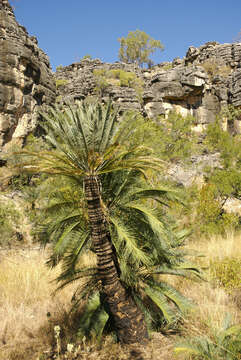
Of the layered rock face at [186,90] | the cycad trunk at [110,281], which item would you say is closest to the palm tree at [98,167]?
the cycad trunk at [110,281]

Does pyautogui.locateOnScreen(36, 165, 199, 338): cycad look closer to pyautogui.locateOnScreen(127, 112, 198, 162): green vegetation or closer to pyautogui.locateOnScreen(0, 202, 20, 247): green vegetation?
pyautogui.locateOnScreen(0, 202, 20, 247): green vegetation

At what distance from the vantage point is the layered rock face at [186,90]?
32.0 metres

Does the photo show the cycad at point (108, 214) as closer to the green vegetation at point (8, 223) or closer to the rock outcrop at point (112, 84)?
the green vegetation at point (8, 223)

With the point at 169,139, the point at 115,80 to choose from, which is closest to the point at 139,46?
the point at 115,80

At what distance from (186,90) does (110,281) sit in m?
33.3

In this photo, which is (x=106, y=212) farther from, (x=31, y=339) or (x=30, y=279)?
(x=30, y=279)

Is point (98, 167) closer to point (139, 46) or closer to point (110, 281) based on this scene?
point (110, 281)

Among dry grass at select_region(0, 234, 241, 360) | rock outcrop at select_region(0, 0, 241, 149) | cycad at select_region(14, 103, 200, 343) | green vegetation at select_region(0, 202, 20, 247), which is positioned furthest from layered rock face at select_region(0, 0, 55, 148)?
cycad at select_region(14, 103, 200, 343)

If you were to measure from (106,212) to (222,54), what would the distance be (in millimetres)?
44232

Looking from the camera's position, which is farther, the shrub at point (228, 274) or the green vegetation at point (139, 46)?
the green vegetation at point (139, 46)

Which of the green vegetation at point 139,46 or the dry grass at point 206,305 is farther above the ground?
the green vegetation at point 139,46

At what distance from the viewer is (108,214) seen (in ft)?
13.5

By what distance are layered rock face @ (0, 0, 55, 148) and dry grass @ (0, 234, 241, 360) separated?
17.1 m

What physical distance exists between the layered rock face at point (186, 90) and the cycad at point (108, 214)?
87.8 feet
